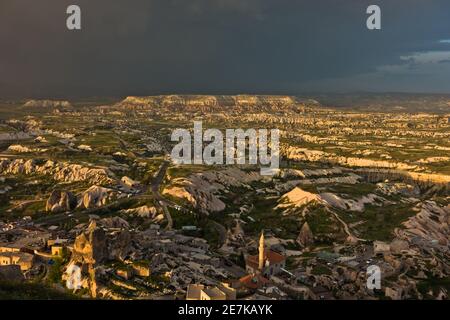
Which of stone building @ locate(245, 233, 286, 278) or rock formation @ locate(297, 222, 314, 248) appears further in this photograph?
rock formation @ locate(297, 222, 314, 248)

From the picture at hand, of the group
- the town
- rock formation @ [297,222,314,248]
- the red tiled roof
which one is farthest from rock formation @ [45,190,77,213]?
the red tiled roof

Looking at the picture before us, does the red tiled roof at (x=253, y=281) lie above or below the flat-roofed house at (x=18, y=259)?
below

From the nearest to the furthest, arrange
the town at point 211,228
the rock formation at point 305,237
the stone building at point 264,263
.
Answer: the town at point 211,228, the stone building at point 264,263, the rock formation at point 305,237

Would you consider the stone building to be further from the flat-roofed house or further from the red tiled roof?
the flat-roofed house

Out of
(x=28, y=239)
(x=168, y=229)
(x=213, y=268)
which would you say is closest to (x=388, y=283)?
(x=213, y=268)

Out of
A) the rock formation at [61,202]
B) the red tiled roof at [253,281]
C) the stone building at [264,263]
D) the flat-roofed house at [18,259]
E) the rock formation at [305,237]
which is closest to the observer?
the red tiled roof at [253,281]

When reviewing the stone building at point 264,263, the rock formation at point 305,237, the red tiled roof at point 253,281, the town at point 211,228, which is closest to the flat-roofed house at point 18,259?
the town at point 211,228

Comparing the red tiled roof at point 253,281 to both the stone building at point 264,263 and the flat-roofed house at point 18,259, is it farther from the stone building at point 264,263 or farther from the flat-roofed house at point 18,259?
the flat-roofed house at point 18,259

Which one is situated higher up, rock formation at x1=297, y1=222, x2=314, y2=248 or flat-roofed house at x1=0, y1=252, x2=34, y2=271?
flat-roofed house at x1=0, y1=252, x2=34, y2=271

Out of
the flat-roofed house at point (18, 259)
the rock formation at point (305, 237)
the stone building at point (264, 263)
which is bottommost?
the rock formation at point (305, 237)

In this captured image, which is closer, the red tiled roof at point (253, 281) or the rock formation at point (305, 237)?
the red tiled roof at point (253, 281)
